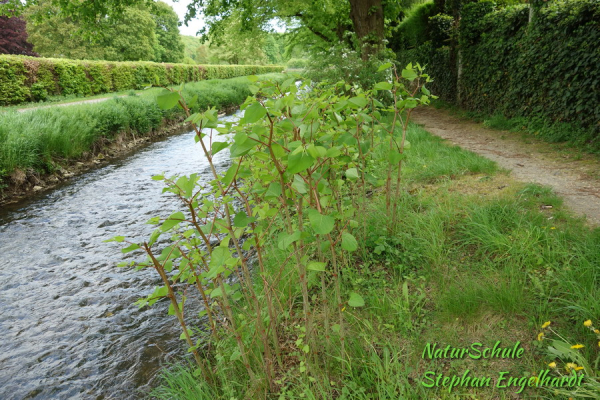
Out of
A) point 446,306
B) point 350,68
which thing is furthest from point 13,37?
point 446,306

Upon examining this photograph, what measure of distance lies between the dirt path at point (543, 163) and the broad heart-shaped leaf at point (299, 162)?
263cm

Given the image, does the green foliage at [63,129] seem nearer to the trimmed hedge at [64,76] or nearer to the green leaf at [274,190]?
the trimmed hedge at [64,76]

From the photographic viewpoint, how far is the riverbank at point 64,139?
5750mm

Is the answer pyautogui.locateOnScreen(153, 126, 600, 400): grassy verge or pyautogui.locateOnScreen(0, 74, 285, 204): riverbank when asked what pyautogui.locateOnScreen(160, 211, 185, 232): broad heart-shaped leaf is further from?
pyautogui.locateOnScreen(0, 74, 285, 204): riverbank

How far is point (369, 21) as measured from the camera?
9.81 meters

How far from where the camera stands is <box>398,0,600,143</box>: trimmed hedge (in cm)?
479

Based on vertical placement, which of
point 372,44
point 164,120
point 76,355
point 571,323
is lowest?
point 76,355

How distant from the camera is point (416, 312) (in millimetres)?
2072

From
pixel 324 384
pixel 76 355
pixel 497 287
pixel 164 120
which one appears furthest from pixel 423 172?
pixel 164 120

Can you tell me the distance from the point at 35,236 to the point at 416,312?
187 inches

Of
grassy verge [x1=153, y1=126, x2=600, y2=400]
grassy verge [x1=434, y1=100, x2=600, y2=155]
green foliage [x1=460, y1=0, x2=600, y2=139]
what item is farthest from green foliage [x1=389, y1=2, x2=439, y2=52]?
grassy verge [x1=153, y1=126, x2=600, y2=400]

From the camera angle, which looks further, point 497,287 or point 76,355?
point 76,355

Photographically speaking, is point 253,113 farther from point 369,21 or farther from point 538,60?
point 369,21

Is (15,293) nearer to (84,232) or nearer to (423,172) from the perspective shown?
(84,232)
